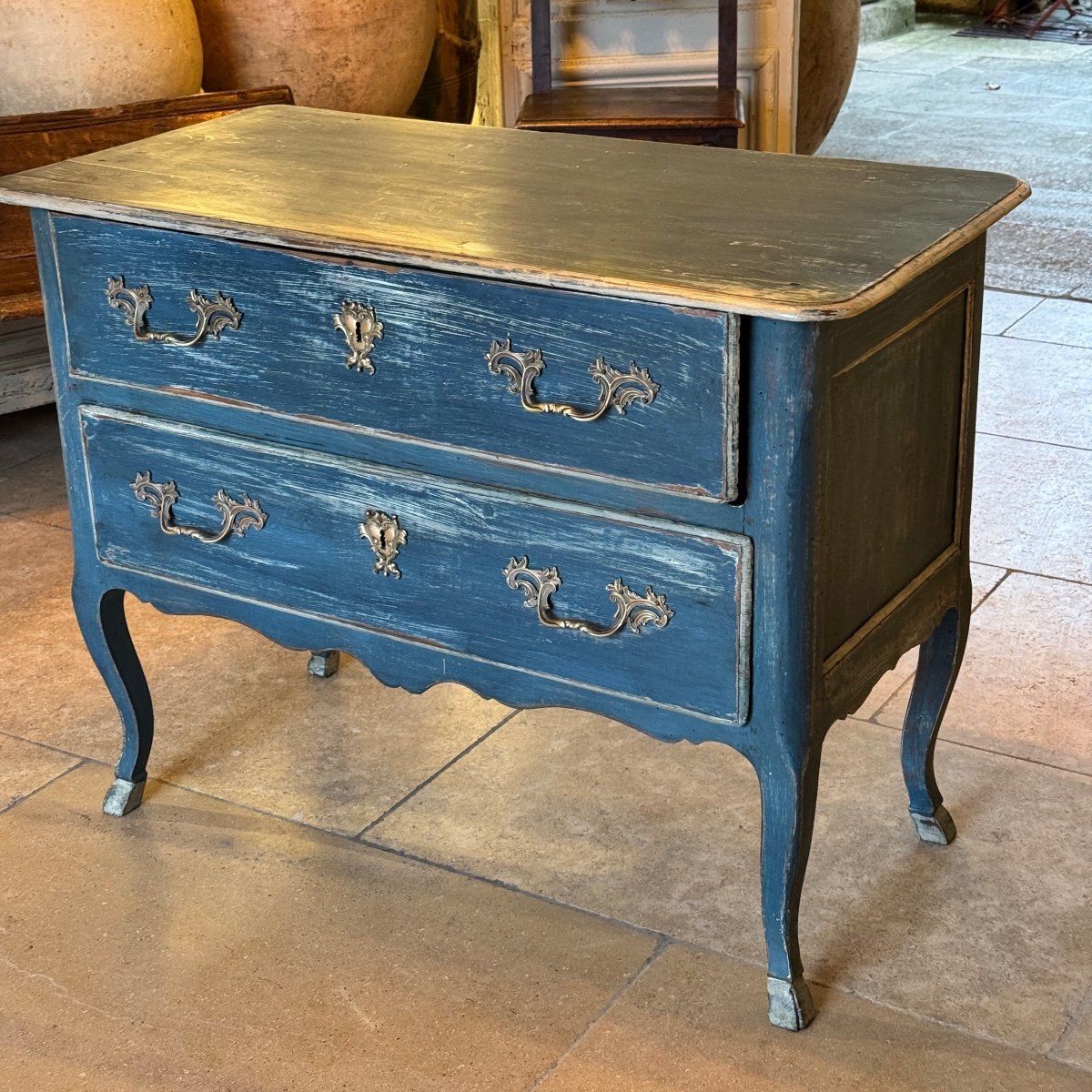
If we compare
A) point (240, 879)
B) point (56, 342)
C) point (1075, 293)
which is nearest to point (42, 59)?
point (56, 342)

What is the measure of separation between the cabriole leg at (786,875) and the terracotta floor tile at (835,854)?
10 cm

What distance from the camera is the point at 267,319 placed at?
1.92 metres

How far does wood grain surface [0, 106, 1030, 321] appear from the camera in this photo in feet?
A: 5.44

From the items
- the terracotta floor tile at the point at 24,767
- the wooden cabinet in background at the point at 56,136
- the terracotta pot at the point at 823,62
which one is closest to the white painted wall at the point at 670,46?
the terracotta pot at the point at 823,62

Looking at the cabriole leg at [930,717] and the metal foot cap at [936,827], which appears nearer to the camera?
the cabriole leg at [930,717]

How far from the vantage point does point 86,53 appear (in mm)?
3473

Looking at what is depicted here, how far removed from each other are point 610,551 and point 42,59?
225 cm

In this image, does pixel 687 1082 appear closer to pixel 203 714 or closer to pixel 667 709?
pixel 667 709

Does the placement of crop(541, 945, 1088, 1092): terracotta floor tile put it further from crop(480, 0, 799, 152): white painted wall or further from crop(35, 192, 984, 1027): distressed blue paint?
crop(480, 0, 799, 152): white painted wall

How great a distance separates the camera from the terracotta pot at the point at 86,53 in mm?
3410

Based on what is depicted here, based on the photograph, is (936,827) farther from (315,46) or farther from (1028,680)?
(315,46)

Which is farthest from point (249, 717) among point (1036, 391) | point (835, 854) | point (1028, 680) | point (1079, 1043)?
point (1036, 391)

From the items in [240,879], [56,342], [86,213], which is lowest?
[240,879]

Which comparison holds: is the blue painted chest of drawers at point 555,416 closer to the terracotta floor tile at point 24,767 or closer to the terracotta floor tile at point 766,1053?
the terracotta floor tile at point 766,1053
